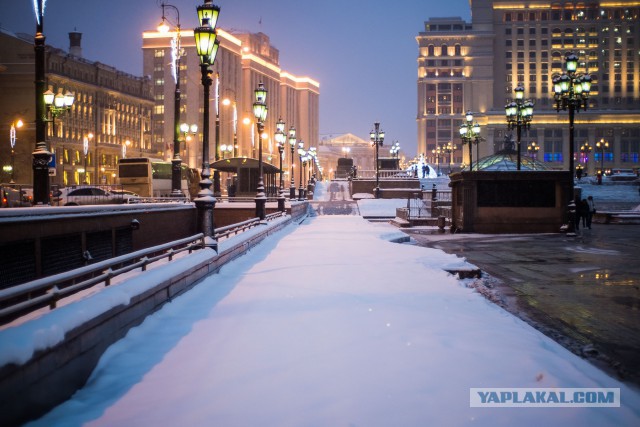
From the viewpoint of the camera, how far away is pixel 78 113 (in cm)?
8681

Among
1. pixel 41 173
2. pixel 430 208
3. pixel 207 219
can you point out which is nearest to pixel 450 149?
pixel 430 208

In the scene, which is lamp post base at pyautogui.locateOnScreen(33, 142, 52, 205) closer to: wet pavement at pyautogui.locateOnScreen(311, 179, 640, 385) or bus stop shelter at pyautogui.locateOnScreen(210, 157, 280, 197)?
wet pavement at pyautogui.locateOnScreen(311, 179, 640, 385)

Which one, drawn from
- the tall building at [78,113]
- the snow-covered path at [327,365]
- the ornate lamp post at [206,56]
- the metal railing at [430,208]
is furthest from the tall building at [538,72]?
the snow-covered path at [327,365]

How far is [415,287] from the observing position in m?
11.1

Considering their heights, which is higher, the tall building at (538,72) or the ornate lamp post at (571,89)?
the tall building at (538,72)

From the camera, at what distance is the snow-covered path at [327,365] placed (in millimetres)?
4832

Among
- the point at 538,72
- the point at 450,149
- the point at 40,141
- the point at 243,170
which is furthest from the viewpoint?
the point at 538,72

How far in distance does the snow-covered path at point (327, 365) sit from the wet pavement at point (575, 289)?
0.62m

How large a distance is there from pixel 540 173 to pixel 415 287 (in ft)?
59.3

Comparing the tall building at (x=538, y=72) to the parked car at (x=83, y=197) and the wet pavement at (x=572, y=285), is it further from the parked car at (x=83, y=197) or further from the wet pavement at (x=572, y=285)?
the wet pavement at (x=572, y=285)

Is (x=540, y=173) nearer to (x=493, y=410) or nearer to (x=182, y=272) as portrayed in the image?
(x=182, y=272)

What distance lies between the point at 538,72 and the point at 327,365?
160 metres

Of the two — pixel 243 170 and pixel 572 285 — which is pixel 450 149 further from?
pixel 572 285

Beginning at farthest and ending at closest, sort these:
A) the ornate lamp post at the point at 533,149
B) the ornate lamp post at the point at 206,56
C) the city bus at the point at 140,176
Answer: the ornate lamp post at the point at 533,149
the city bus at the point at 140,176
the ornate lamp post at the point at 206,56
